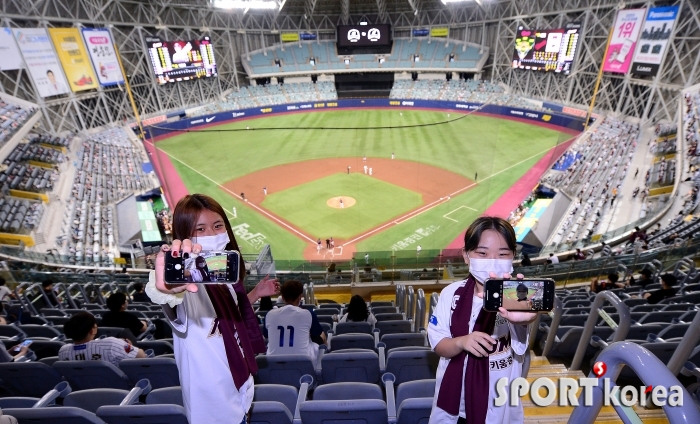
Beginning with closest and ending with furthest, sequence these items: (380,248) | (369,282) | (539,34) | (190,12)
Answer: (369,282) → (380,248) → (539,34) → (190,12)

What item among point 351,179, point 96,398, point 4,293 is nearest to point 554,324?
point 96,398

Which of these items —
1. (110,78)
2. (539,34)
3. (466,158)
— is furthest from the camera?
(539,34)

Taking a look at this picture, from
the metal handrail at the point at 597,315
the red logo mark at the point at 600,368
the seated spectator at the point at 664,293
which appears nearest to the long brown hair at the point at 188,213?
the red logo mark at the point at 600,368

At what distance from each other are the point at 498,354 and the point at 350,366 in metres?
2.21

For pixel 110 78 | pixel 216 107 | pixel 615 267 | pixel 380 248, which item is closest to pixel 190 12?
pixel 216 107

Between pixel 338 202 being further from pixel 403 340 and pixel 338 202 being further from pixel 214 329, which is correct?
pixel 214 329

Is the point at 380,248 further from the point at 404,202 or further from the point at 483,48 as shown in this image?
the point at 483,48

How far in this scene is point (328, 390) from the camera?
353cm

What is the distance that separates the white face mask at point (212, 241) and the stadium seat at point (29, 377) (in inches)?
118

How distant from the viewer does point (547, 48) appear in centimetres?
3753

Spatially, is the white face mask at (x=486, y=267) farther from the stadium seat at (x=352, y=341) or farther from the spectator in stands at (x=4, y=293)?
the spectator in stands at (x=4, y=293)

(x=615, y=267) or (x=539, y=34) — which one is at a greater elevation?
(x=539, y=34)

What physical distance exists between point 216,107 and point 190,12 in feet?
34.0

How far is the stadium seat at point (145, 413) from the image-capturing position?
293 cm
